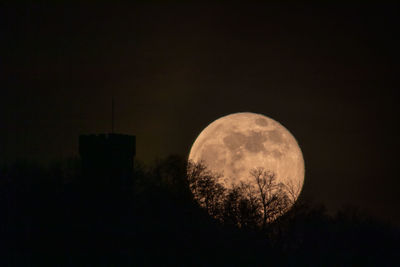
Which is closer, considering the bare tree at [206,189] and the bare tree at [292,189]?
the bare tree at [206,189]

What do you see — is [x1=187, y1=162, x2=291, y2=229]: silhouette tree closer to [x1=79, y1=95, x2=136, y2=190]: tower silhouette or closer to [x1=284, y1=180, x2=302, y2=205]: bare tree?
[x1=284, y1=180, x2=302, y2=205]: bare tree

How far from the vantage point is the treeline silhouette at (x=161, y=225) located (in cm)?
5978

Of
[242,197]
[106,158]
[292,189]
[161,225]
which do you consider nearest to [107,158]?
[106,158]

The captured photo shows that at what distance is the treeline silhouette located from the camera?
5978 centimetres

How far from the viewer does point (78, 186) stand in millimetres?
63719

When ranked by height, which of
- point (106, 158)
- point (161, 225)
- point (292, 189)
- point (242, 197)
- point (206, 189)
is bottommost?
point (161, 225)

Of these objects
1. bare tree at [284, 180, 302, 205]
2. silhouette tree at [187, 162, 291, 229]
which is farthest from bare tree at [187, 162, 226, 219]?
bare tree at [284, 180, 302, 205]

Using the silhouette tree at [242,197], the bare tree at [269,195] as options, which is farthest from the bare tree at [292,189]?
the bare tree at [269,195]

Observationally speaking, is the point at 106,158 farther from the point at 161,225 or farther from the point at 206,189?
the point at 206,189

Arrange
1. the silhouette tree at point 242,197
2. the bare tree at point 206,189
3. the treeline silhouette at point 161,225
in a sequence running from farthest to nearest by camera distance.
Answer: the bare tree at point 206,189 < the silhouette tree at point 242,197 < the treeline silhouette at point 161,225

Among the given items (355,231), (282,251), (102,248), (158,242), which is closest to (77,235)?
(102,248)

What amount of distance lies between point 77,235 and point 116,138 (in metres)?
9.77

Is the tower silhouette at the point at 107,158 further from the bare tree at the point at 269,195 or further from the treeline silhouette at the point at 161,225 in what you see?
the bare tree at the point at 269,195

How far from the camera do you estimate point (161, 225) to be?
61500 millimetres
